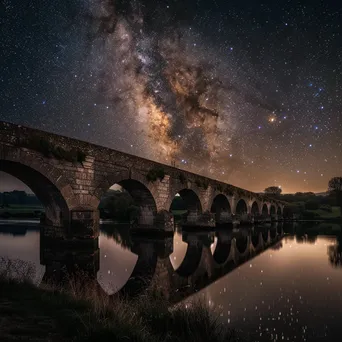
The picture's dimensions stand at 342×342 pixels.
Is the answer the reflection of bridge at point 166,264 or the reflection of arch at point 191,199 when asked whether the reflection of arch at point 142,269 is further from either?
the reflection of arch at point 191,199

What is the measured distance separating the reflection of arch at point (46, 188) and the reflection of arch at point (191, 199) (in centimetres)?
1353

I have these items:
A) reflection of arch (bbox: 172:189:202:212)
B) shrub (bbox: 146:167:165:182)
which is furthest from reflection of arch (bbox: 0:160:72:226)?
reflection of arch (bbox: 172:189:202:212)

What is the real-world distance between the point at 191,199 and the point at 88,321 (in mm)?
23277

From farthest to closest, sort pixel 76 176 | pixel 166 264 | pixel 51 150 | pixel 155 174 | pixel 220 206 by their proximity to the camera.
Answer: pixel 220 206 → pixel 155 174 → pixel 76 176 → pixel 51 150 → pixel 166 264

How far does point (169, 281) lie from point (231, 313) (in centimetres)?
327

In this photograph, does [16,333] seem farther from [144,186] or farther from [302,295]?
[144,186]

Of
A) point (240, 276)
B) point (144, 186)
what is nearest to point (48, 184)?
point (144, 186)

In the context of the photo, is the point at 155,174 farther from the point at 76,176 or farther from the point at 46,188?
the point at 46,188

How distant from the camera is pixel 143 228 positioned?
69.7 feet

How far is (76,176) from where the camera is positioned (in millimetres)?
13914

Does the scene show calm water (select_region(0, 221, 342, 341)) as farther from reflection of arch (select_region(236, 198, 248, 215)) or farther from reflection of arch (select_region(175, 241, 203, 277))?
reflection of arch (select_region(236, 198, 248, 215))

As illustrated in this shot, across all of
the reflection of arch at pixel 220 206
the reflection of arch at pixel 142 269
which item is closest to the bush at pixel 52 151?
the reflection of arch at pixel 142 269

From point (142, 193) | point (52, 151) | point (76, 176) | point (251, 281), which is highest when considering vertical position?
point (52, 151)

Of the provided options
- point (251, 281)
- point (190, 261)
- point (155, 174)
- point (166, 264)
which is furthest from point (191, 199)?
point (251, 281)
